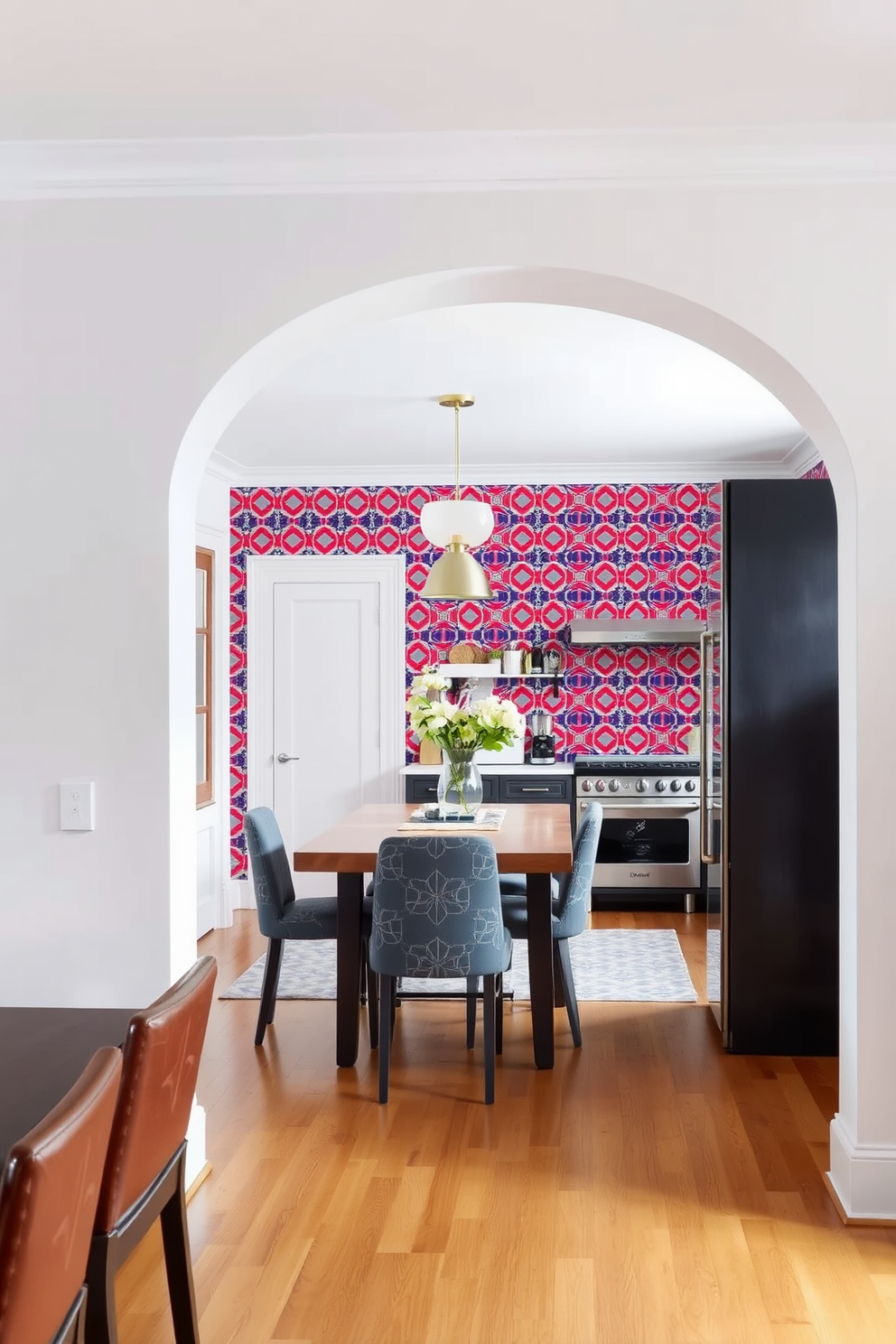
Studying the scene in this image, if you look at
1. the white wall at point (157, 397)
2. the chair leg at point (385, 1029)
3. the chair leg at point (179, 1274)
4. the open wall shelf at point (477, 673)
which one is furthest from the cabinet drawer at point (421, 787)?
the chair leg at point (179, 1274)

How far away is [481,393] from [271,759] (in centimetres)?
300

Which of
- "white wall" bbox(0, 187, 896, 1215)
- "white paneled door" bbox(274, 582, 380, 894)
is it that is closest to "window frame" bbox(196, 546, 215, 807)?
"white paneled door" bbox(274, 582, 380, 894)

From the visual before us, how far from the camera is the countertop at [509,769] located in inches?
269

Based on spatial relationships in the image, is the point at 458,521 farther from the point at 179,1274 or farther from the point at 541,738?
the point at 179,1274

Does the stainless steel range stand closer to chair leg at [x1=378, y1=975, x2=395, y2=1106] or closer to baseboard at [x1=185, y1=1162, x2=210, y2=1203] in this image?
chair leg at [x1=378, y1=975, x2=395, y2=1106]

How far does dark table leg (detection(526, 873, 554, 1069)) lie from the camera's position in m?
4.10

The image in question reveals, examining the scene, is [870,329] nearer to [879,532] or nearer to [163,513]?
[879,532]

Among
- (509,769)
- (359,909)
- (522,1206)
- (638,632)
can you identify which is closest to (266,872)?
(359,909)

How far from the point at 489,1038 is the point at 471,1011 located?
0.54 m

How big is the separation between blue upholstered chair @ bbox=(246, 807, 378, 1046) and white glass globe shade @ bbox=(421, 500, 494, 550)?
1528mm

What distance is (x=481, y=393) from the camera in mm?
5332

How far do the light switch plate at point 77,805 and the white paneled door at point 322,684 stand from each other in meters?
4.30

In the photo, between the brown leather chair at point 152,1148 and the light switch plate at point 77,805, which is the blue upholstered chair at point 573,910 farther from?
the brown leather chair at point 152,1148

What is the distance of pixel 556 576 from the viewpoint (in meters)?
7.30
